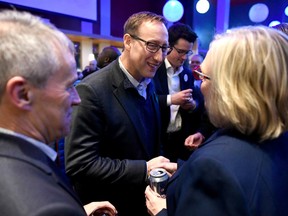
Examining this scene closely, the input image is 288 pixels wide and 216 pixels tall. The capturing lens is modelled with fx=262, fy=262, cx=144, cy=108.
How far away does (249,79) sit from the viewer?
71 centimetres

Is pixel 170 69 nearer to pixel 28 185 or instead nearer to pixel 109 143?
pixel 109 143

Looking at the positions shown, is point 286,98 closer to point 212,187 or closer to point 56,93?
point 212,187

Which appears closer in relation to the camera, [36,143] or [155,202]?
[36,143]

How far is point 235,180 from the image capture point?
648 millimetres

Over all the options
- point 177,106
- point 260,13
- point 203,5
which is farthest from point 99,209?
point 260,13

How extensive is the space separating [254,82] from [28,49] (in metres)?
0.58

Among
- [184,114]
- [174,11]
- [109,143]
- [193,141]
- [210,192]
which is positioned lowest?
[193,141]

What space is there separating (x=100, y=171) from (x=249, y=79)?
2.67 ft

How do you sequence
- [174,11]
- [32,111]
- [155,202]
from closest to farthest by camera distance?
[32,111]
[155,202]
[174,11]

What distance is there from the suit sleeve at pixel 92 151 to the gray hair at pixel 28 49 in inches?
22.8

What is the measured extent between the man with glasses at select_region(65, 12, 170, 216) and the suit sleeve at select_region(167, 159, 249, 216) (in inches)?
21.5

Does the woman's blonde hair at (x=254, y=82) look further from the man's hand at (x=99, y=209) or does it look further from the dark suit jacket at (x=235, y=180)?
the man's hand at (x=99, y=209)

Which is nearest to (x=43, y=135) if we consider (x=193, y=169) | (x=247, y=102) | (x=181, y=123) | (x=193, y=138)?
(x=193, y=169)

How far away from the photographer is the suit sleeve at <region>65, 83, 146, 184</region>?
122 centimetres
